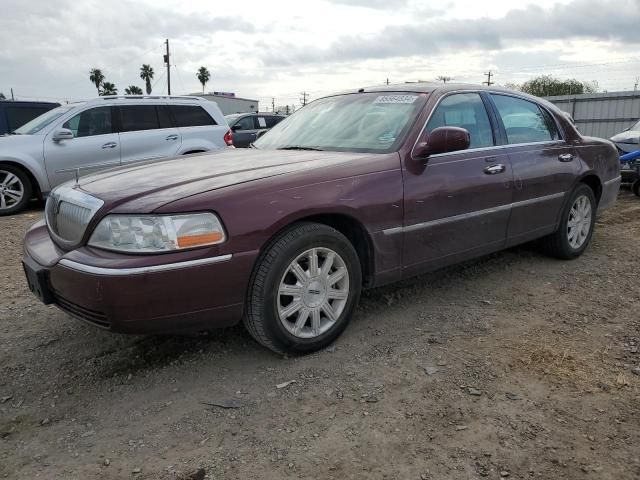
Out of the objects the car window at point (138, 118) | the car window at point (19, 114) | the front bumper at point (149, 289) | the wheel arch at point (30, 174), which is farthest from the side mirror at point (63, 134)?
the front bumper at point (149, 289)

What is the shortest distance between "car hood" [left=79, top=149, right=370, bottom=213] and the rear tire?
2.44 metres

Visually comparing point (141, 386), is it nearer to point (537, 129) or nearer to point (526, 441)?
point (526, 441)

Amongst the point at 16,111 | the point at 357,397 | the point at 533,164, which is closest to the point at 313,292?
the point at 357,397

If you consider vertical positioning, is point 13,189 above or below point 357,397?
above

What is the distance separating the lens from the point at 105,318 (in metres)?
2.66

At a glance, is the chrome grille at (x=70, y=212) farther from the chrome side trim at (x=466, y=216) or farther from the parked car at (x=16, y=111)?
the parked car at (x=16, y=111)

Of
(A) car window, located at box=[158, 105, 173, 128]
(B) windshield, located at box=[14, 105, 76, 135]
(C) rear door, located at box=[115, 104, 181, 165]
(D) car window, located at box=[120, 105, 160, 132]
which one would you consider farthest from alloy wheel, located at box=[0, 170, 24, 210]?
(A) car window, located at box=[158, 105, 173, 128]

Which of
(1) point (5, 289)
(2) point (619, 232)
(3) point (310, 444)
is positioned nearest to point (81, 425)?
(3) point (310, 444)

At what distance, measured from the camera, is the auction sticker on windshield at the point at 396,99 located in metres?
3.91

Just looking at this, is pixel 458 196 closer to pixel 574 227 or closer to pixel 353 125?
pixel 353 125

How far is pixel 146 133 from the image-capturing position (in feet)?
28.5

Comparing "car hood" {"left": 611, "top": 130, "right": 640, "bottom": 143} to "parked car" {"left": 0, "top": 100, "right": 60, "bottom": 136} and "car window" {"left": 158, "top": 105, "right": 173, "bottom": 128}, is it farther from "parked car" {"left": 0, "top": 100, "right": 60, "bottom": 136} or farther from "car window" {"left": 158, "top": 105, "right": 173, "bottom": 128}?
"parked car" {"left": 0, "top": 100, "right": 60, "bottom": 136}

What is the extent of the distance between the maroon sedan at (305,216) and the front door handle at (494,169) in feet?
0.07

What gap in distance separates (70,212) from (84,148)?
18.8 feet
